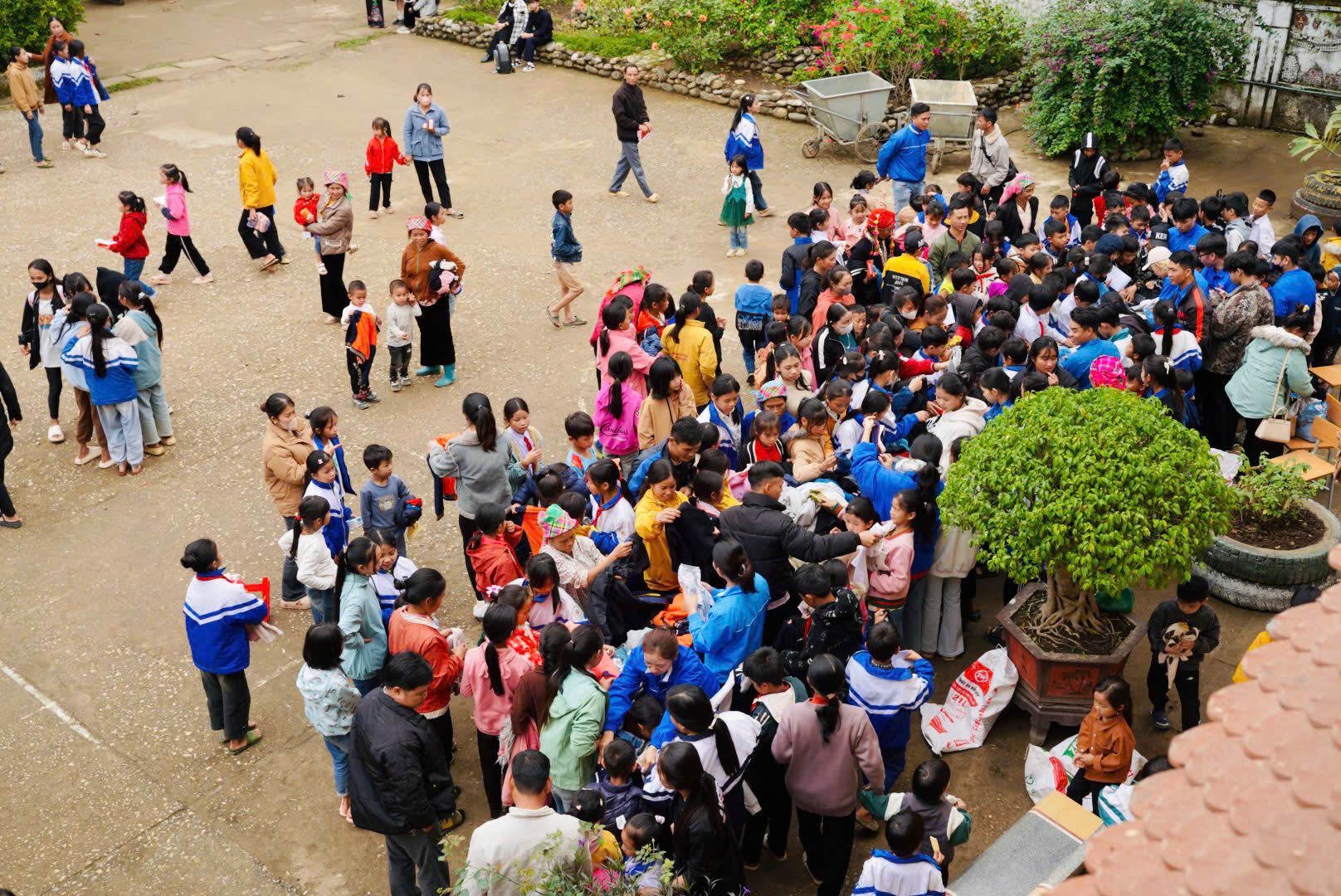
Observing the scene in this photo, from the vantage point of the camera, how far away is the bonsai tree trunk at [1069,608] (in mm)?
6688

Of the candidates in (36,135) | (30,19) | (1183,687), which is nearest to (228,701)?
(1183,687)

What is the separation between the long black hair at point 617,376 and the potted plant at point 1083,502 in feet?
7.92

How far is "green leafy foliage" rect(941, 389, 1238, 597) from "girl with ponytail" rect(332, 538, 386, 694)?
3.02m

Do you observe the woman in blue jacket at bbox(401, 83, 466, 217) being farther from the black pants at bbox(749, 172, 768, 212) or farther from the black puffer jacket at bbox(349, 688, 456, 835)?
the black puffer jacket at bbox(349, 688, 456, 835)

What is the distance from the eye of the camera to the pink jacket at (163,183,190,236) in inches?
474

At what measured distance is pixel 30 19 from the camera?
738 inches

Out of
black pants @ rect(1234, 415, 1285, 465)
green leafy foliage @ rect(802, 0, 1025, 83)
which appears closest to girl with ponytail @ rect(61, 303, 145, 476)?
black pants @ rect(1234, 415, 1285, 465)

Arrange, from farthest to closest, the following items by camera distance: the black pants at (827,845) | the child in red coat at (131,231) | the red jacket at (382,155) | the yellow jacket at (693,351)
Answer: the red jacket at (382,155), the child in red coat at (131,231), the yellow jacket at (693,351), the black pants at (827,845)

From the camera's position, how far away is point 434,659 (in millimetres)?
5910

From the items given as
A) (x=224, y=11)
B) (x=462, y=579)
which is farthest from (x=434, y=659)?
(x=224, y=11)

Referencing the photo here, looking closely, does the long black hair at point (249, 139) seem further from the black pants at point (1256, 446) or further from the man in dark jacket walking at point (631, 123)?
the black pants at point (1256, 446)

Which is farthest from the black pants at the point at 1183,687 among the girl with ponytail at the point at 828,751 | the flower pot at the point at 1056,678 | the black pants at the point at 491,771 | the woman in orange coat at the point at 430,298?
the woman in orange coat at the point at 430,298

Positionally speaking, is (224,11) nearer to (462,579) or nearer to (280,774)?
(462,579)

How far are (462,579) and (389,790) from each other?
3184mm
